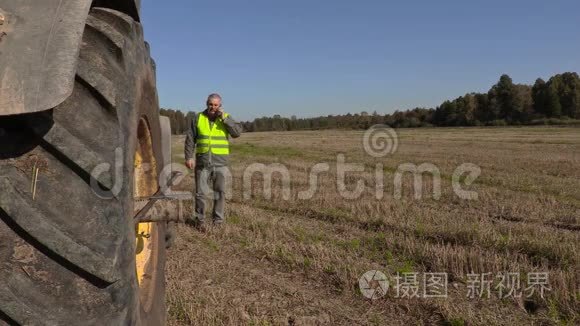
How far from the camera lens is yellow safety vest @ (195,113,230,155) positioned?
670cm

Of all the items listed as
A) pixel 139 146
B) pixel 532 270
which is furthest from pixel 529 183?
pixel 139 146

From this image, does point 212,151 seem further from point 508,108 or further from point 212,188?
point 508,108

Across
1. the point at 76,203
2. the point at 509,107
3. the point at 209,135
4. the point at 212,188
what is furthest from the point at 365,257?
the point at 509,107

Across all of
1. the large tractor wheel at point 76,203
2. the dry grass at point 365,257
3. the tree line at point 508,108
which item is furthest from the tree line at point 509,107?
the large tractor wheel at point 76,203

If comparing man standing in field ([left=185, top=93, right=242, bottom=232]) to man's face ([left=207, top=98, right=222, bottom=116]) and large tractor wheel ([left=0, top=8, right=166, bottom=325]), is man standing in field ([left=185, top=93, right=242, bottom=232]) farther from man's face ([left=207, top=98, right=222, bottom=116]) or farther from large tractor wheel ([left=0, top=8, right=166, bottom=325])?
large tractor wheel ([left=0, top=8, right=166, bottom=325])

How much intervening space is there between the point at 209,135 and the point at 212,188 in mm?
709

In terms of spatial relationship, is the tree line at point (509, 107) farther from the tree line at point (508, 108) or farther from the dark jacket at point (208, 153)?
the dark jacket at point (208, 153)

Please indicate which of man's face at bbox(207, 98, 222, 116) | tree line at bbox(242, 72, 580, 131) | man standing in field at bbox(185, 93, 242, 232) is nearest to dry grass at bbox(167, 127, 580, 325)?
man standing in field at bbox(185, 93, 242, 232)

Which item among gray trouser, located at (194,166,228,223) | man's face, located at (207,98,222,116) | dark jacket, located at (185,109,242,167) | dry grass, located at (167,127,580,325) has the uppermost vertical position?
man's face, located at (207,98,222,116)

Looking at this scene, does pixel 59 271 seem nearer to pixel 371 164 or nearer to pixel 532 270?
pixel 532 270

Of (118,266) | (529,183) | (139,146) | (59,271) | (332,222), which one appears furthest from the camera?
(529,183)

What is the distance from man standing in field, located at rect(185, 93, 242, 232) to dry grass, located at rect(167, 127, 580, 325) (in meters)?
0.40

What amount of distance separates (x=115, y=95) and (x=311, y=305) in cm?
257

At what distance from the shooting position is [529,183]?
34.5ft
